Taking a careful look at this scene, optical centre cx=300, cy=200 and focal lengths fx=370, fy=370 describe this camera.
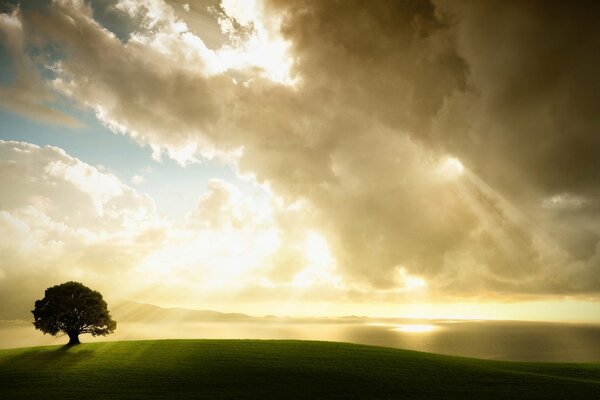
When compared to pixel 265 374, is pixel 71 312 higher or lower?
higher

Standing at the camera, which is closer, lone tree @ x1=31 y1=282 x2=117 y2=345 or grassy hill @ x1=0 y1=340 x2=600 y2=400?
grassy hill @ x1=0 y1=340 x2=600 y2=400

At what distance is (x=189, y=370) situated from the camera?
3981cm

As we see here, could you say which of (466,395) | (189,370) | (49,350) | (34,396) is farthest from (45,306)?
(466,395)

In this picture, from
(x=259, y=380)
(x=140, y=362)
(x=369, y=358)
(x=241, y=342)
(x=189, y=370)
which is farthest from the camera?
(x=241, y=342)

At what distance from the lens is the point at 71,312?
168ft

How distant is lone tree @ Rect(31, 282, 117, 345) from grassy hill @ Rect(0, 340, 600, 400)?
2560 millimetres

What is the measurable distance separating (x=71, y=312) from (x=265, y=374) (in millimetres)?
30635

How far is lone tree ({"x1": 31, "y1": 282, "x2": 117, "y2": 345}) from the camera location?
50719 millimetres

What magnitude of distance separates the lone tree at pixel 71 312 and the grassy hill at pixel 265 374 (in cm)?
256

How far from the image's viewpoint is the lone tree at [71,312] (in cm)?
5072

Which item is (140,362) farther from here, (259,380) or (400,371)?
(400,371)

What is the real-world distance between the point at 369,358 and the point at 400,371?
5.73m

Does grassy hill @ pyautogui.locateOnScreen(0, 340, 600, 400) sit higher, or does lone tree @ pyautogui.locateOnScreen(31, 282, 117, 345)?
lone tree @ pyautogui.locateOnScreen(31, 282, 117, 345)

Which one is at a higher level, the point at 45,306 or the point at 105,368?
the point at 45,306
